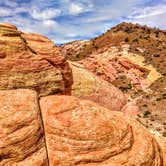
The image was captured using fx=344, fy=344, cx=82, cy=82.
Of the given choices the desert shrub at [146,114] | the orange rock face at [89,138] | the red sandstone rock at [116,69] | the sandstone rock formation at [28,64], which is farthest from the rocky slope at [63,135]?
the red sandstone rock at [116,69]

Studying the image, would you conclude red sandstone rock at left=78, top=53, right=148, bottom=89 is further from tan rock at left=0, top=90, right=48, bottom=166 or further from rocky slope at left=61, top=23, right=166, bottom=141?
tan rock at left=0, top=90, right=48, bottom=166

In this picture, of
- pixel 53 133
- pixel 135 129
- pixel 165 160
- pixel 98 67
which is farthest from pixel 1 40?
pixel 98 67

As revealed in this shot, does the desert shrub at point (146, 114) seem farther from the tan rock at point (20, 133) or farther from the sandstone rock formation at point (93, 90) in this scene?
the tan rock at point (20, 133)

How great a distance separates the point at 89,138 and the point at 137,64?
281ft

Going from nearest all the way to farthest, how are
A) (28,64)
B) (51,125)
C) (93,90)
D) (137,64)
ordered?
(51,125), (28,64), (93,90), (137,64)

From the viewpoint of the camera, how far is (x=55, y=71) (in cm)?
2520

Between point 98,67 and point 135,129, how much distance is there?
234 feet

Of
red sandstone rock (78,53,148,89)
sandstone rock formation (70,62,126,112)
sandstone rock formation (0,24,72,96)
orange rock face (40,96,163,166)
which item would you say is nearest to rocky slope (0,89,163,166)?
orange rock face (40,96,163,166)

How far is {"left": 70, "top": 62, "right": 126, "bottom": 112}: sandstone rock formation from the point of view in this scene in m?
28.8

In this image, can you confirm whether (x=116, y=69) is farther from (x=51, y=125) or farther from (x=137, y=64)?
(x=51, y=125)

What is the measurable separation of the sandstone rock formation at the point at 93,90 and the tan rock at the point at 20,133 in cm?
1041

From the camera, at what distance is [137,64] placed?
102 meters

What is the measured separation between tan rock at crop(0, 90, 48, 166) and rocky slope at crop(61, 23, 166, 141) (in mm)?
42116

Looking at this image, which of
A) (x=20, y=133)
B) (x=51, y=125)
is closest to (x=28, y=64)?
(x=51, y=125)
